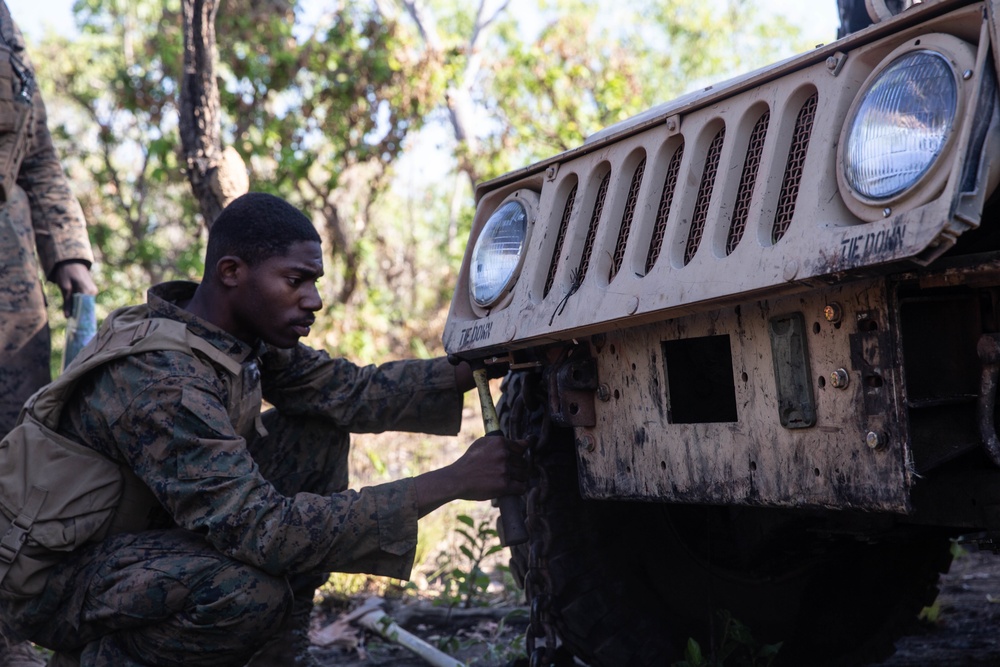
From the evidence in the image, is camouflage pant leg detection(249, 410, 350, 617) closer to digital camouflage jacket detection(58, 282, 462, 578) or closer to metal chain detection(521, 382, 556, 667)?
digital camouflage jacket detection(58, 282, 462, 578)

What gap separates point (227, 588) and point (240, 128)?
22.2 feet

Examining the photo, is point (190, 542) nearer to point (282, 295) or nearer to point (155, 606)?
point (155, 606)

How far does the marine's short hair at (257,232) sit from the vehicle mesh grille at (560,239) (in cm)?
65

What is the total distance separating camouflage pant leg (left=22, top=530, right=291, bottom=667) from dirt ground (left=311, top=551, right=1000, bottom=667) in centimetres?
88

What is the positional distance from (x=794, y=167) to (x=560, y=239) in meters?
0.65

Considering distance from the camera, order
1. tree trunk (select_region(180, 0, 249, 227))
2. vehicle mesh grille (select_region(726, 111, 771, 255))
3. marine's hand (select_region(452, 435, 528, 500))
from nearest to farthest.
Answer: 1. vehicle mesh grille (select_region(726, 111, 771, 255))
2. marine's hand (select_region(452, 435, 528, 500))
3. tree trunk (select_region(180, 0, 249, 227))

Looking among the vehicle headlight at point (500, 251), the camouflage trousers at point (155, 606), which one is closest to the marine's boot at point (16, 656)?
the camouflage trousers at point (155, 606)

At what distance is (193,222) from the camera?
1016cm

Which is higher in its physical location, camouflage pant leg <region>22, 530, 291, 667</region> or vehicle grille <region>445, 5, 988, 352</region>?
vehicle grille <region>445, 5, 988, 352</region>

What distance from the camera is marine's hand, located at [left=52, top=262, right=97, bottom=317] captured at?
3.65m

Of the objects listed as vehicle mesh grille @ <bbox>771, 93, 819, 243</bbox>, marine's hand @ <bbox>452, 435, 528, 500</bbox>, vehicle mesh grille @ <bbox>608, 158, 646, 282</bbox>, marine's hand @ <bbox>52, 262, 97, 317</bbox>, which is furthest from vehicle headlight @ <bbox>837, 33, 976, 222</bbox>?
marine's hand @ <bbox>52, 262, 97, 317</bbox>

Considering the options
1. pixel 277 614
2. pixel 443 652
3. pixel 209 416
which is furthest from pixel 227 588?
pixel 443 652

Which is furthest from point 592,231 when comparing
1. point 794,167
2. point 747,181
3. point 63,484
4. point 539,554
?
point 63,484

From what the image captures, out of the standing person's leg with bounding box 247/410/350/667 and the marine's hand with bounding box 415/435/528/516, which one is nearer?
the marine's hand with bounding box 415/435/528/516
